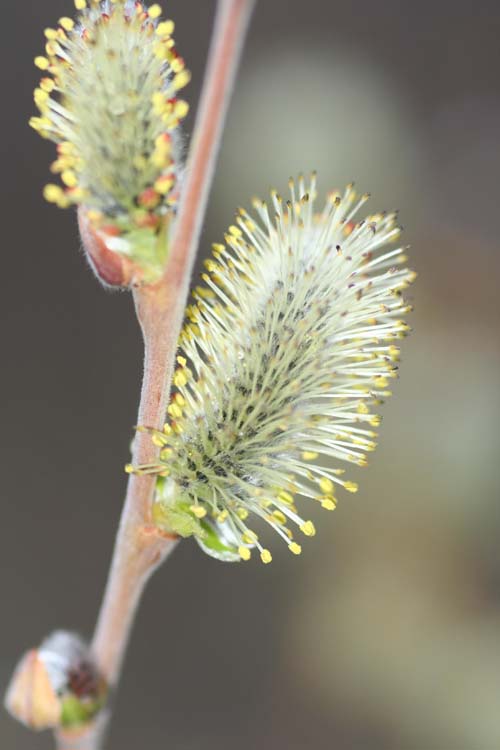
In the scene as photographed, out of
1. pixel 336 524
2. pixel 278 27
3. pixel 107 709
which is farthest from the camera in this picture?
pixel 278 27

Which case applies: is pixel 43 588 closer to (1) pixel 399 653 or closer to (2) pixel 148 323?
(1) pixel 399 653

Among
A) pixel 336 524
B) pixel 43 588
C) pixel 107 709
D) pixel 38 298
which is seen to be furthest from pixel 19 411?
pixel 107 709

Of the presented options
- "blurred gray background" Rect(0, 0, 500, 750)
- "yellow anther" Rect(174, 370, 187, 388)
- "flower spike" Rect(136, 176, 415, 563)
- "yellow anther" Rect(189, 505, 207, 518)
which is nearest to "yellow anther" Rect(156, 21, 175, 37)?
"flower spike" Rect(136, 176, 415, 563)

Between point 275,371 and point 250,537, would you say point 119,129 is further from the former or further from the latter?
point 250,537

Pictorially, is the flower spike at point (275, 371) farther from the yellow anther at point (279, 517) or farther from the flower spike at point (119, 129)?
the flower spike at point (119, 129)

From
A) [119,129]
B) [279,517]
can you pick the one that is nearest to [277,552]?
[279,517]

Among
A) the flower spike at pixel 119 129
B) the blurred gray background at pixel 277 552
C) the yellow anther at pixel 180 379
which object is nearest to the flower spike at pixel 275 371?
the yellow anther at pixel 180 379

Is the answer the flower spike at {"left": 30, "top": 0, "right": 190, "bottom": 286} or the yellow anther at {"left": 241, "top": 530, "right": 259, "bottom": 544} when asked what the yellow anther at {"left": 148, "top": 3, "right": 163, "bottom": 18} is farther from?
the yellow anther at {"left": 241, "top": 530, "right": 259, "bottom": 544}
